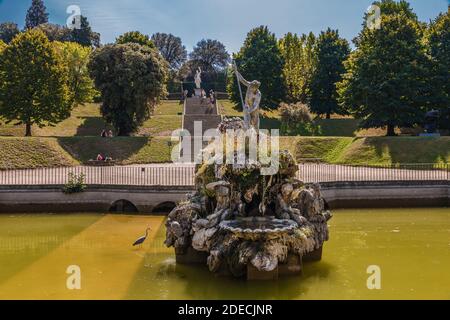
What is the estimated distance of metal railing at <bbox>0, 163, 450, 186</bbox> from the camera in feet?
93.8

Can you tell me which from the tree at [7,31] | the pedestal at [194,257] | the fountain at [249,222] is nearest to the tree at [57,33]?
the tree at [7,31]

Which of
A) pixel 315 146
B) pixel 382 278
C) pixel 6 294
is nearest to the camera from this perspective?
pixel 6 294

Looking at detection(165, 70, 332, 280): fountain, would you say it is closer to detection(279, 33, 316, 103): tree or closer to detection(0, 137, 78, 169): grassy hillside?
detection(0, 137, 78, 169): grassy hillside

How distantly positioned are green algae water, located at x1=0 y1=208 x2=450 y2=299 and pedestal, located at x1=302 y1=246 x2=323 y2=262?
1.05 feet

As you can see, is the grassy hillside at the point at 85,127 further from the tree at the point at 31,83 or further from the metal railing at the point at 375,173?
the metal railing at the point at 375,173

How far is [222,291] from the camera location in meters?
13.9

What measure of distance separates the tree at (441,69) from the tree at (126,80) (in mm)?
24082

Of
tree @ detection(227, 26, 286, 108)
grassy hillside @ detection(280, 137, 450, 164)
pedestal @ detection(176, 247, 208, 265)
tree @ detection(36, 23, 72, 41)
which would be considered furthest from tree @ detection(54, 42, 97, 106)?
pedestal @ detection(176, 247, 208, 265)

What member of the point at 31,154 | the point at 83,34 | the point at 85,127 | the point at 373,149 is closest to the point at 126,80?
the point at 31,154

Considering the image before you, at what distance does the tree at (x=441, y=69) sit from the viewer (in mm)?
44125

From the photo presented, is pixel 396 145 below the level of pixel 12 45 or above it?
below
